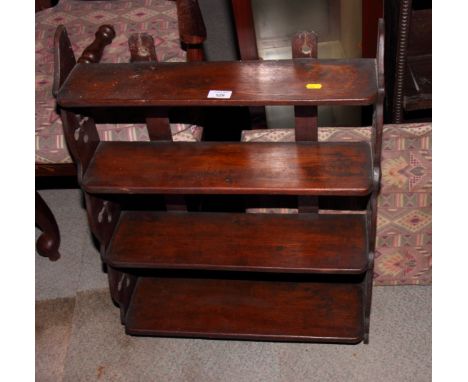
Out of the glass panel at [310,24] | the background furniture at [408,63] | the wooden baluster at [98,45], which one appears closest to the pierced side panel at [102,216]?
the wooden baluster at [98,45]

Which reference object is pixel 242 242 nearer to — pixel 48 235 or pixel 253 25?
pixel 253 25

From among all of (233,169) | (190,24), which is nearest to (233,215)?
(233,169)

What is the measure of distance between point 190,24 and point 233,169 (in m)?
0.59

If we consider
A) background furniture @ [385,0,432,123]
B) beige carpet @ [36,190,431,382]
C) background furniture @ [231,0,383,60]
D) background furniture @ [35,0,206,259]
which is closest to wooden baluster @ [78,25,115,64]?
background furniture @ [35,0,206,259]

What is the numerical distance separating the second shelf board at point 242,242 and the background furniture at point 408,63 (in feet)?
1.75

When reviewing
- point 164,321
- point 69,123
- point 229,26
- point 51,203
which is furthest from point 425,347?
A: point 229,26

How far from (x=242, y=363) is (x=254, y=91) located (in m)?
0.96

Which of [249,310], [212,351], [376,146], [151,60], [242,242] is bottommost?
[212,351]

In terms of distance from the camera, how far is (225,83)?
1.83 m

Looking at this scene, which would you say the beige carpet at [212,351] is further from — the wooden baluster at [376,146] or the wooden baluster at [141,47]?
the wooden baluster at [141,47]

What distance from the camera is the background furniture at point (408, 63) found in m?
2.28

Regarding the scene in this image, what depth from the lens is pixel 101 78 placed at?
6.24ft

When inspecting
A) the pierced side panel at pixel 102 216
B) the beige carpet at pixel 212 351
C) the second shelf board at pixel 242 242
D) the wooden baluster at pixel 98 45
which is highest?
the wooden baluster at pixel 98 45

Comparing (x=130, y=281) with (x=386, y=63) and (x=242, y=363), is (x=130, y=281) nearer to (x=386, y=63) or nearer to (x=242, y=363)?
(x=242, y=363)
